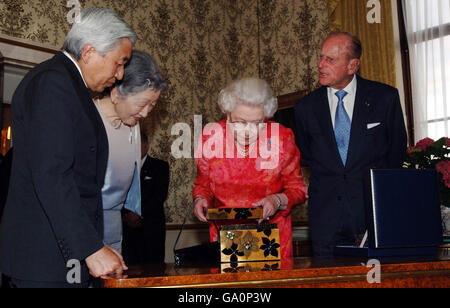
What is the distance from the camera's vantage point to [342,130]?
2.70 metres

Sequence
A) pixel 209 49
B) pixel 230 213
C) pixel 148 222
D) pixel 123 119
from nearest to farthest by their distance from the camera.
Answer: pixel 230 213 < pixel 123 119 < pixel 148 222 < pixel 209 49

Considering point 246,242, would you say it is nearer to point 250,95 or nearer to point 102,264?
point 102,264

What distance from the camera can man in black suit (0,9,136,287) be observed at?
1418 millimetres

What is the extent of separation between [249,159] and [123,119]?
822mm

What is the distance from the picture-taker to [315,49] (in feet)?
17.0

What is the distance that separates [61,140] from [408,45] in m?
3.96

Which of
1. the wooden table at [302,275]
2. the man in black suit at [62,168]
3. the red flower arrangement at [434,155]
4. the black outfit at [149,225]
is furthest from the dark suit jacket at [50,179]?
the black outfit at [149,225]

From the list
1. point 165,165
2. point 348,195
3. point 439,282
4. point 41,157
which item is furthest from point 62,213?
point 165,165

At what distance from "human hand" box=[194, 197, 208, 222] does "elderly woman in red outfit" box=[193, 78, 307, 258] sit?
1.4 inches

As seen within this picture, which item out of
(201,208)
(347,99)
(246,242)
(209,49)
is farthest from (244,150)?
(209,49)

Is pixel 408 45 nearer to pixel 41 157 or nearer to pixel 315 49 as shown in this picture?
pixel 315 49

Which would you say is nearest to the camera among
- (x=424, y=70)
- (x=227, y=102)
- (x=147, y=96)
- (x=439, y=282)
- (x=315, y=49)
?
(x=439, y=282)

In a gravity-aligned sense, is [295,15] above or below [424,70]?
above

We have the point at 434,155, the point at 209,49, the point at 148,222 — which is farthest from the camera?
the point at 209,49
